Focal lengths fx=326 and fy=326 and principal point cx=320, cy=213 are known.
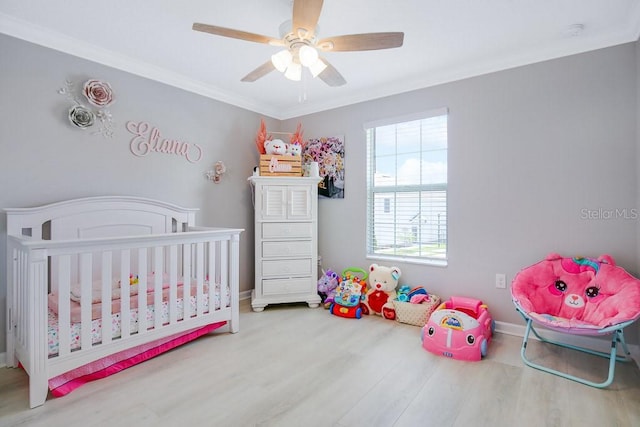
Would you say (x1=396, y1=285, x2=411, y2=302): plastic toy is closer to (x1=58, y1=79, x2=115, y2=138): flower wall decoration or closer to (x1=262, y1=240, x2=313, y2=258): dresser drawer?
(x1=262, y1=240, x2=313, y2=258): dresser drawer

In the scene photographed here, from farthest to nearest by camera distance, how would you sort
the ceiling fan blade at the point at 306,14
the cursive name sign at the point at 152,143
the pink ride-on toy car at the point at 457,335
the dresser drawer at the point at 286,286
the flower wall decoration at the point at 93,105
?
the dresser drawer at the point at 286,286 < the cursive name sign at the point at 152,143 < the flower wall decoration at the point at 93,105 < the pink ride-on toy car at the point at 457,335 < the ceiling fan blade at the point at 306,14

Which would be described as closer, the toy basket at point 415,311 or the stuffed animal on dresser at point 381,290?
the toy basket at point 415,311

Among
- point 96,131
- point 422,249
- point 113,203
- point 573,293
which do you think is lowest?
point 573,293

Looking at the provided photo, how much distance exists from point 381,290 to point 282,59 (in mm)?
2105

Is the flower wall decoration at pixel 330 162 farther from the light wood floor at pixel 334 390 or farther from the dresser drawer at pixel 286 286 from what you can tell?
the light wood floor at pixel 334 390

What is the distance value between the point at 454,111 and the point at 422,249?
1.25m

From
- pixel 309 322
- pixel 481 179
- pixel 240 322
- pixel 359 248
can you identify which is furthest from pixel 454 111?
pixel 240 322

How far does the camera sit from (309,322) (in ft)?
9.22

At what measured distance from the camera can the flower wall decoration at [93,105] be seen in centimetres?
230

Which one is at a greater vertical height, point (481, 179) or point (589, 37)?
point (589, 37)

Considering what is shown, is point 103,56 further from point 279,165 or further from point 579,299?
point 579,299

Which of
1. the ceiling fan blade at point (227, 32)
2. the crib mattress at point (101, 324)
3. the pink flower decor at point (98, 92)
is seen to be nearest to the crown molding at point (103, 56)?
the pink flower decor at point (98, 92)

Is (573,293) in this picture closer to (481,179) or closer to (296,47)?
(481,179)

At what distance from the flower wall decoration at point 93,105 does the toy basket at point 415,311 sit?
273 cm
